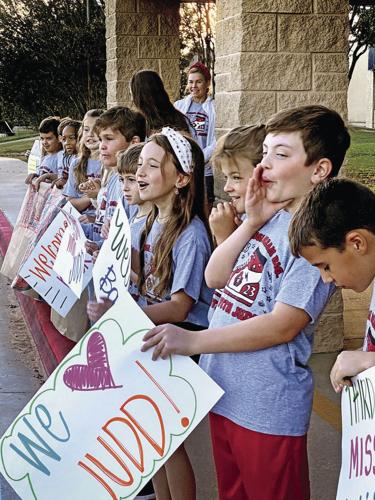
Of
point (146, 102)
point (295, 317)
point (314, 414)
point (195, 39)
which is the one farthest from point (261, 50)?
point (195, 39)

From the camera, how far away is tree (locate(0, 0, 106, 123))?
21.0m

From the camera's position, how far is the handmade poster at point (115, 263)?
3.04 metres

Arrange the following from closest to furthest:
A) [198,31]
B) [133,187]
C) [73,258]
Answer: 1. [133,187]
2. [73,258]
3. [198,31]

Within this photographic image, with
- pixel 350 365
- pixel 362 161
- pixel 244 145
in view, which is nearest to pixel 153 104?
pixel 244 145

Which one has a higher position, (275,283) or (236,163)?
(236,163)

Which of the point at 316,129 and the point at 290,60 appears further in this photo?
the point at 290,60

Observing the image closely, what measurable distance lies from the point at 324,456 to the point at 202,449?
0.60 meters

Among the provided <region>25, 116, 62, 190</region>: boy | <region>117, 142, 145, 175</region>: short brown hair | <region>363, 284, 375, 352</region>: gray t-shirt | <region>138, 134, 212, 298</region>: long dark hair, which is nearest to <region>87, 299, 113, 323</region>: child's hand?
<region>138, 134, 212, 298</region>: long dark hair

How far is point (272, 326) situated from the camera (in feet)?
8.25

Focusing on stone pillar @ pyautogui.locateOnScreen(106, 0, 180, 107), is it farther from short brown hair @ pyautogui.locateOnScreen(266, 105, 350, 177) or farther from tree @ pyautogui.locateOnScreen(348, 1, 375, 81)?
tree @ pyautogui.locateOnScreen(348, 1, 375, 81)

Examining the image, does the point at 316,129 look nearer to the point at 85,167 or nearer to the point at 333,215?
the point at 333,215

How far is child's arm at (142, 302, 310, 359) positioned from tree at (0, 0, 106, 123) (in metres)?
18.4

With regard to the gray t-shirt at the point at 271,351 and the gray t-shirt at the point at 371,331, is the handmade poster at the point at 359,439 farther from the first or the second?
the gray t-shirt at the point at 271,351

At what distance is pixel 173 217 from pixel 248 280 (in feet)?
2.64
